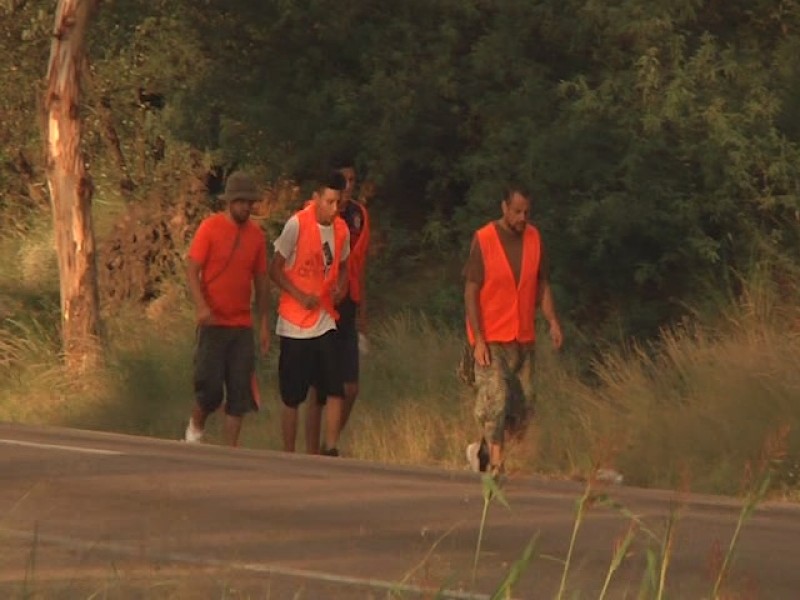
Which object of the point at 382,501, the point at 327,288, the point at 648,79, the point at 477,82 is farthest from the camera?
the point at 477,82

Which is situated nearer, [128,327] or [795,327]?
[795,327]

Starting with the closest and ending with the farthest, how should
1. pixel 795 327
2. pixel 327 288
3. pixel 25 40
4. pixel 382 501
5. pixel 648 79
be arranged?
1. pixel 382 501
2. pixel 327 288
3. pixel 795 327
4. pixel 648 79
5. pixel 25 40

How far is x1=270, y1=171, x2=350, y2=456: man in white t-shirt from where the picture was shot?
611 inches

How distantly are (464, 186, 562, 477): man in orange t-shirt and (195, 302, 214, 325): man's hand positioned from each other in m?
2.14

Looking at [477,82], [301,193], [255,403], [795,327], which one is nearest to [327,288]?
[255,403]

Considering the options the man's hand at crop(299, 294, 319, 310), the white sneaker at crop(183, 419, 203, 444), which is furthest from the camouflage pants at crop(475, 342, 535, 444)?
the white sneaker at crop(183, 419, 203, 444)

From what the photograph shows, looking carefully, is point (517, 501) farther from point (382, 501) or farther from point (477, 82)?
point (477, 82)

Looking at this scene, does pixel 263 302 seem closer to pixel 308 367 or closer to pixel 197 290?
pixel 197 290

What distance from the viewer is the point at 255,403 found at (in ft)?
53.3

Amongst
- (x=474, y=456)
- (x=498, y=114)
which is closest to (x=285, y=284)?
(x=474, y=456)

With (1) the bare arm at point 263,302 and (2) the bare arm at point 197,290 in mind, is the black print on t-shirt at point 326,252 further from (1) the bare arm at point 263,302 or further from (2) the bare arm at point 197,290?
(2) the bare arm at point 197,290

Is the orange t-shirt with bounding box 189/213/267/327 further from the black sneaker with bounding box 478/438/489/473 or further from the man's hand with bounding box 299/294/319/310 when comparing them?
the black sneaker with bounding box 478/438/489/473

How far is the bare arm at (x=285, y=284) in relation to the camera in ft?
50.8

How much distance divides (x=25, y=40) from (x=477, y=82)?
5.66m
